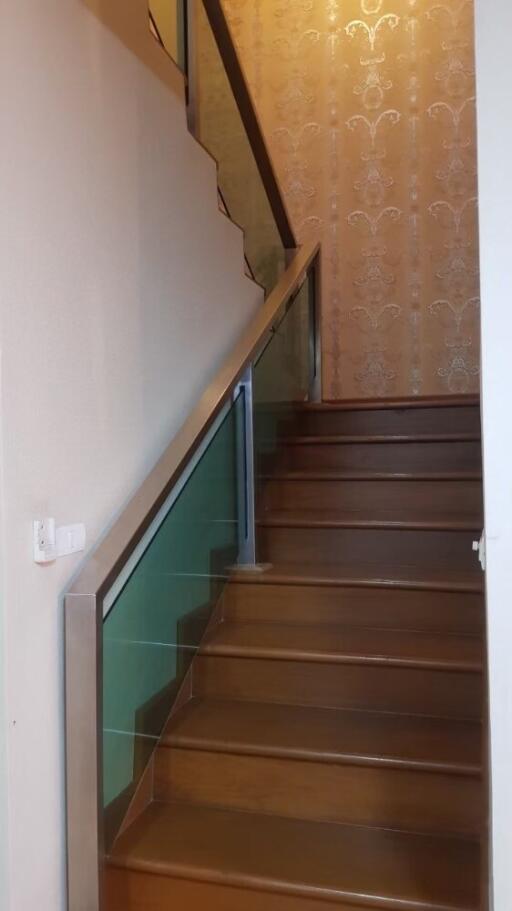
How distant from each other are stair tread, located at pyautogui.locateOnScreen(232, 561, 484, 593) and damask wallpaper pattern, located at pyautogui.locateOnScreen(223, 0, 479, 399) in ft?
6.94

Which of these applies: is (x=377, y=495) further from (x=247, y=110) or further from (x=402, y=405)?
(x=247, y=110)

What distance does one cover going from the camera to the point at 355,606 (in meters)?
2.40

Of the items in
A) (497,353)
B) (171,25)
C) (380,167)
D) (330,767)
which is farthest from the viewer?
(380,167)

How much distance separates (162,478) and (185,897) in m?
1.00

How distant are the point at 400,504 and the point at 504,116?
182 centimetres

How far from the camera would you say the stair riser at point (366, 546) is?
2.60 meters

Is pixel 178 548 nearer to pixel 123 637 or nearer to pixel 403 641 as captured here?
pixel 123 637

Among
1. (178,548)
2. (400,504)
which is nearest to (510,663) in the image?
(178,548)

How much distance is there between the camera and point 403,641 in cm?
222

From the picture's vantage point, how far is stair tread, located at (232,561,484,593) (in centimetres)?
232

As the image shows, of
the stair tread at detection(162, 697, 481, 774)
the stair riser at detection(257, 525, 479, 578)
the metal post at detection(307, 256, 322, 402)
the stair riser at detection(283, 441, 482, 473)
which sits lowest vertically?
the stair tread at detection(162, 697, 481, 774)

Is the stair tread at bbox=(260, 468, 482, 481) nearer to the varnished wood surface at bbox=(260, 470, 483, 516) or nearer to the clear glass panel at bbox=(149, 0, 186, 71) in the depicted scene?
the varnished wood surface at bbox=(260, 470, 483, 516)

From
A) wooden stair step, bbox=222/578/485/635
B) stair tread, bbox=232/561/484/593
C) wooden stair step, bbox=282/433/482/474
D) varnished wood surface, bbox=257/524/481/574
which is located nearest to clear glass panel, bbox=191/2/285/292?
wooden stair step, bbox=282/433/482/474

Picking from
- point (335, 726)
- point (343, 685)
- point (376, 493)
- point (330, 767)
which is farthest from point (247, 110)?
point (330, 767)
